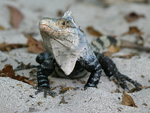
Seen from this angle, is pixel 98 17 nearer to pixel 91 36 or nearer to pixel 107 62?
pixel 91 36

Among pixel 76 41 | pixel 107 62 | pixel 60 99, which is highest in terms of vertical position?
pixel 76 41

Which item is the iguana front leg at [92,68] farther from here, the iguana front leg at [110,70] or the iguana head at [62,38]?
the iguana front leg at [110,70]

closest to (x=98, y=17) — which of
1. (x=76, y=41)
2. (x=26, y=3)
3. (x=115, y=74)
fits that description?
(x=26, y=3)

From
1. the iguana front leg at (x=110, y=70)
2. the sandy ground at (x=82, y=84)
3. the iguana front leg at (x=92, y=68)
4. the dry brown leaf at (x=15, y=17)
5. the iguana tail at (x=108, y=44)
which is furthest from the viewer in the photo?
the dry brown leaf at (x=15, y=17)

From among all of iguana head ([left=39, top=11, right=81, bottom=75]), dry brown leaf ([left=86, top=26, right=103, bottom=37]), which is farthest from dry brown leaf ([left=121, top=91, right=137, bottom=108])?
dry brown leaf ([left=86, top=26, right=103, bottom=37])

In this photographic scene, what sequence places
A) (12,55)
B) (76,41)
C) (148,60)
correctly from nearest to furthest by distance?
(76,41) → (148,60) → (12,55)

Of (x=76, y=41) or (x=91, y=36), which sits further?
(x=91, y=36)

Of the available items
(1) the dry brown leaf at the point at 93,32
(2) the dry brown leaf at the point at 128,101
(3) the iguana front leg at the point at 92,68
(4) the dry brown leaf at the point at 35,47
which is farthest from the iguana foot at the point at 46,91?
(1) the dry brown leaf at the point at 93,32
